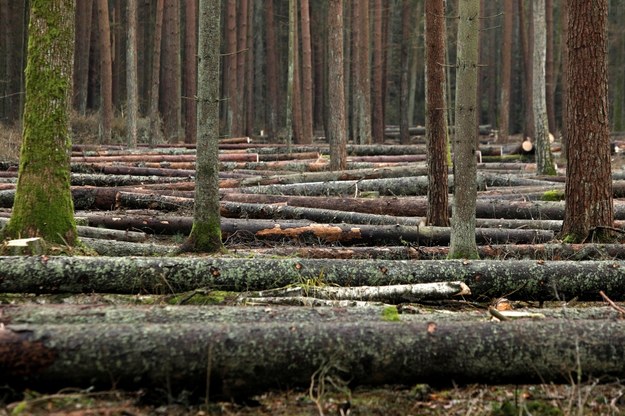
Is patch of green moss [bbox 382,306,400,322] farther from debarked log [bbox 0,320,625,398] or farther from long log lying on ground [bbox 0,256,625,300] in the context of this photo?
long log lying on ground [bbox 0,256,625,300]

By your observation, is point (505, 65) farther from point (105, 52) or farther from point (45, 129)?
point (45, 129)

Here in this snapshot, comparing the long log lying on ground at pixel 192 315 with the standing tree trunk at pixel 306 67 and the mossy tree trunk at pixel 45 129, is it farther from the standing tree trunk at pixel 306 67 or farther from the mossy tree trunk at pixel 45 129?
the standing tree trunk at pixel 306 67

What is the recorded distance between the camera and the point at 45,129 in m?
8.10

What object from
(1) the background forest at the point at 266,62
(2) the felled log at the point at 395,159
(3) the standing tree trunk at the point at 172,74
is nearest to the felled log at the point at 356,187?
(2) the felled log at the point at 395,159

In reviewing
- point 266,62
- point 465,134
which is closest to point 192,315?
point 465,134

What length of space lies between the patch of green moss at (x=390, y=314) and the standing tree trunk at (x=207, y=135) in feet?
11.2

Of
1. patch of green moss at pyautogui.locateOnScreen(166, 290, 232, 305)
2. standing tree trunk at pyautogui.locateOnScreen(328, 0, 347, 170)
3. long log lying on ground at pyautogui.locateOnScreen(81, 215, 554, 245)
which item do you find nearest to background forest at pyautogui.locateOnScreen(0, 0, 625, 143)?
standing tree trunk at pyautogui.locateOnScreen(328, 0, 347, 170)

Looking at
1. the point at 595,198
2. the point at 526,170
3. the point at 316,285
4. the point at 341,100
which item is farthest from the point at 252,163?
the point at 316,285

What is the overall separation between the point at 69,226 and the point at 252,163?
36.6 ft

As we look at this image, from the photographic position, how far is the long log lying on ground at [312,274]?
6.53m

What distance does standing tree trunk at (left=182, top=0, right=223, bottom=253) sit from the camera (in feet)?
27.0

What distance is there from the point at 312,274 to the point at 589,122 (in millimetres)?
4318

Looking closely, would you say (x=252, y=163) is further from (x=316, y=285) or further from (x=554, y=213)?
(x=316, y=285)

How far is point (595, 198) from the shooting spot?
363 inches
